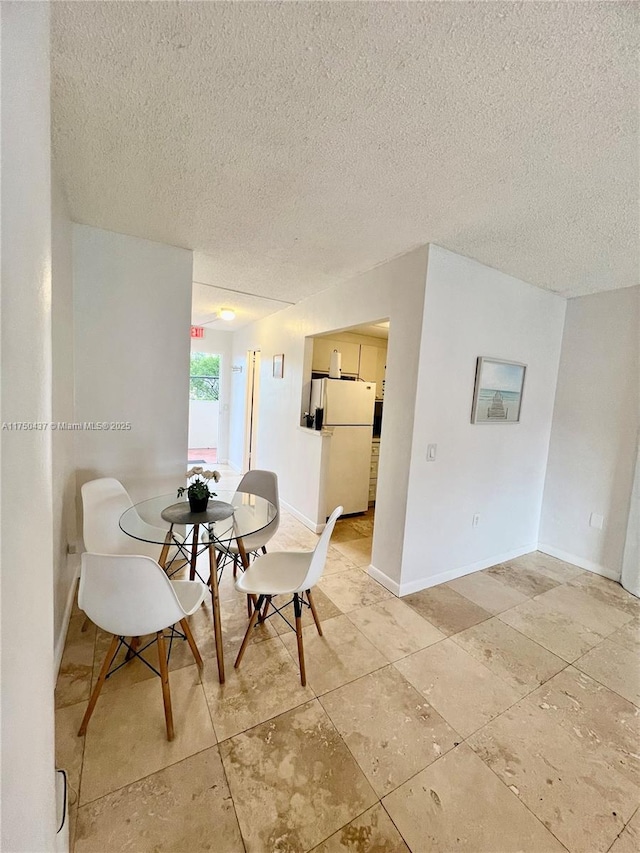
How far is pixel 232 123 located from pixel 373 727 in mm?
2575

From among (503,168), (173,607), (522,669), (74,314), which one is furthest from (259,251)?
(522,669)

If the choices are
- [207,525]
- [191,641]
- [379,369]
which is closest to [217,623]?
[191,641]

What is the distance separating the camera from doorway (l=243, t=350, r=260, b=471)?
541 cm

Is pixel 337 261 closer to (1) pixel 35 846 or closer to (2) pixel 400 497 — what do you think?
(2) pixel 400 497

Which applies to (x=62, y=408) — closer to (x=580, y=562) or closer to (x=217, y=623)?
(x=217, y=623)

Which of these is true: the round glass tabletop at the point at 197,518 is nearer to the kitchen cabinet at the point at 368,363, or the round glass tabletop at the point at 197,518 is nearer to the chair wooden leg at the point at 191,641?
the chair wooden leg at the point at 191,641

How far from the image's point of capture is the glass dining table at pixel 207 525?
1.70 metres

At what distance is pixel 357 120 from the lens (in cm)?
124

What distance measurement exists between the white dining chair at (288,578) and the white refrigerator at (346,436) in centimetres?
168

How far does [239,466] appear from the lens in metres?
5.83

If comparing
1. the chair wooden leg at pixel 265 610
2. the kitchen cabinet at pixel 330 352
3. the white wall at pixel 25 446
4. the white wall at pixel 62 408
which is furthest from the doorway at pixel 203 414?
the white wall at pixel 25 446

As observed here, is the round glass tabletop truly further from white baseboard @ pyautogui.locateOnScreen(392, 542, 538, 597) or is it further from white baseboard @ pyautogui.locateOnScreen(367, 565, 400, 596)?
white baseboard @ pyautogui.locateOnScreen(392, 542, 538, 597)

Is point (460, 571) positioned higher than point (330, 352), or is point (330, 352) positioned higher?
point (330, 352)

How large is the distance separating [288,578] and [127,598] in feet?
2.66
